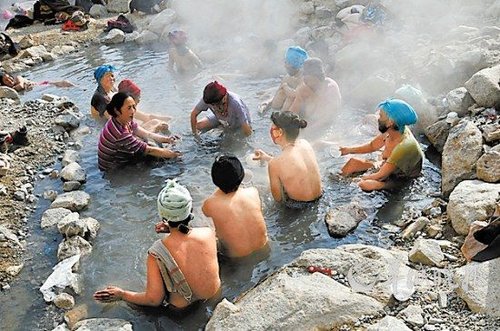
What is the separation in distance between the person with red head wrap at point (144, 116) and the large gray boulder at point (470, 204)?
4.99m

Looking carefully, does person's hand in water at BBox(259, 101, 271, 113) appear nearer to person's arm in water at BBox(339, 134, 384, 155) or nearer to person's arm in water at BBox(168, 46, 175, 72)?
person's arm in water at BBox(339, 134, 384, 155)

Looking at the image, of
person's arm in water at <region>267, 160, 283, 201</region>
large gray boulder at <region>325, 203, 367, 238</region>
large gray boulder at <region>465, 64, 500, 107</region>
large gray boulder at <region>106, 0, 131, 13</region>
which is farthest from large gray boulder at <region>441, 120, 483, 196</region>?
large gray boulder at <region>106, 0, 131, 13</region>

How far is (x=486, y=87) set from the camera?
6.59 meters

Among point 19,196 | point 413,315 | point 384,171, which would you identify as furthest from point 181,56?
point 413,315

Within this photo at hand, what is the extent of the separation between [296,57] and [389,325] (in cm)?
576

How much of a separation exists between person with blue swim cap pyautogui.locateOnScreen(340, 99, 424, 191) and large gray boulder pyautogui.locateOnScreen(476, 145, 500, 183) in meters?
0.83

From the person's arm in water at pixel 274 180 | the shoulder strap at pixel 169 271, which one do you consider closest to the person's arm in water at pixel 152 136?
the person's arm in water at pixel 274 180

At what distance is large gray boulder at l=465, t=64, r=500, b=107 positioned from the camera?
653 cm

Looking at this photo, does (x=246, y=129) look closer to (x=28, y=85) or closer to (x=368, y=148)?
(x=368, y=148)

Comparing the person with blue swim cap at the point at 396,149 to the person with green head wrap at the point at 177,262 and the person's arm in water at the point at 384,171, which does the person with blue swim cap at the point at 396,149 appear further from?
the person with green head wrap at the point at 177,262

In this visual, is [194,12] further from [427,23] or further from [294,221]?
[294,221]

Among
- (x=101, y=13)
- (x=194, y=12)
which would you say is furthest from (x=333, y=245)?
(x=101, y=13)

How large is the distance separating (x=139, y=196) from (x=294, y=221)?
2.33 meters

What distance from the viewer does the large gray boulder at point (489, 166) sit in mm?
5180
